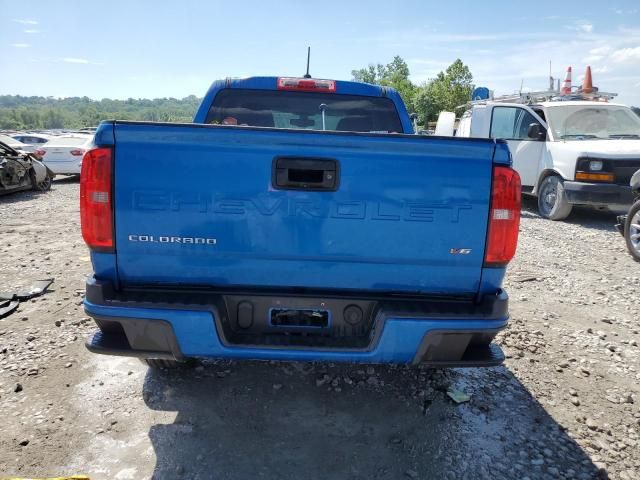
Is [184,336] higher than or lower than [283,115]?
lower

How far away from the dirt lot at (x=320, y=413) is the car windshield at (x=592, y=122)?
584cm

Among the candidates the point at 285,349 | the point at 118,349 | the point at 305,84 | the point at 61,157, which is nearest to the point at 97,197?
the point at 118,349

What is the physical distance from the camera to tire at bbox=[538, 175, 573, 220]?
8.83 m

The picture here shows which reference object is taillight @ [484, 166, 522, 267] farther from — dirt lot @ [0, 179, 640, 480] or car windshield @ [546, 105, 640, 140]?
car windshield @ [546, 105, 640, 140]

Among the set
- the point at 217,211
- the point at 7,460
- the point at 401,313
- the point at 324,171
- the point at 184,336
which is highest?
the point at 324,171

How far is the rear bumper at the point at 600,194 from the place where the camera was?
8.02 m

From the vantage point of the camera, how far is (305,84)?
3.89 m

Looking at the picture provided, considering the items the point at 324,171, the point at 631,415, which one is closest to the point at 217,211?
the point at 324,171

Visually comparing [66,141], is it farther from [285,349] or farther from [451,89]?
[451,89]

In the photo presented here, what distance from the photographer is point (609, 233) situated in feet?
27.2

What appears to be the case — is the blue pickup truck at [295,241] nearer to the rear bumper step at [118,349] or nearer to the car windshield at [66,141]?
the rear bumper step at [118,349]

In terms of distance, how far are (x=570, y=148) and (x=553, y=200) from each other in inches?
42.6

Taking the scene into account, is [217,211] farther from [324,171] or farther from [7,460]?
[7,460]

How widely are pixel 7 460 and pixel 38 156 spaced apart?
14.0 m
